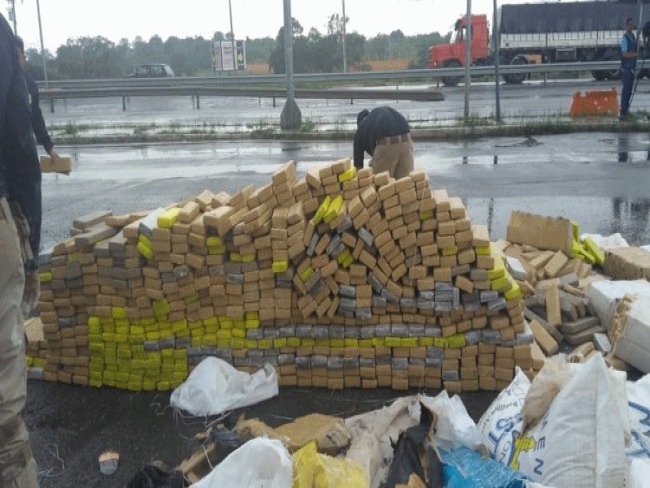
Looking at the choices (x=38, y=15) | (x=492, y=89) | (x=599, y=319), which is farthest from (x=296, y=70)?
(x=599, y=319)

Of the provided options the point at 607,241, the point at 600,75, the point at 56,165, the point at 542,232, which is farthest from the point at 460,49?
the point at 56,165

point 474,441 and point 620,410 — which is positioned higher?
point 620,410

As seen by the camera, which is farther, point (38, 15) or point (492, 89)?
point (492, 89)

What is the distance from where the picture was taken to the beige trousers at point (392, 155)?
21.7ft

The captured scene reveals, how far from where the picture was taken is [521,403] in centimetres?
396

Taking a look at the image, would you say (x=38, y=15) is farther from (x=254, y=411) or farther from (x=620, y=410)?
(x=620, y=410)

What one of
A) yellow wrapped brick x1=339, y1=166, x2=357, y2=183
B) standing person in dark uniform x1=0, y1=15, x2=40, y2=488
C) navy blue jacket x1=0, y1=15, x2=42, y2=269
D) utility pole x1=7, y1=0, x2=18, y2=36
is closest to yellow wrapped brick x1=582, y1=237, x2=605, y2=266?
yellow wrapped brick x1=339, y1=166, x2=357, y2=183


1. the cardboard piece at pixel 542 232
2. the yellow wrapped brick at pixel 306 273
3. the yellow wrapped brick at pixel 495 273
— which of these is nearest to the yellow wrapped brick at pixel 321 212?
the yellow wrapped brick at pixel 306 273

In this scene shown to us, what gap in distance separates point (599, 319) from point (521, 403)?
7.14 feet

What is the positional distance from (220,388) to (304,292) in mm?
871

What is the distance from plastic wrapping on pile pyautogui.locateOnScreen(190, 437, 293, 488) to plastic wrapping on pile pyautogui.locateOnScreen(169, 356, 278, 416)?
4.98ft

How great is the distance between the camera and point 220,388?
4.90 meters

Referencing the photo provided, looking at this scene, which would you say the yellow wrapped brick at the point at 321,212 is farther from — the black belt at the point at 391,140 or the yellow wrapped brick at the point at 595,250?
the yellow wrapped brick at the point at 595,250

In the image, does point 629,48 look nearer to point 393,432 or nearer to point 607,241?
point 607,241
